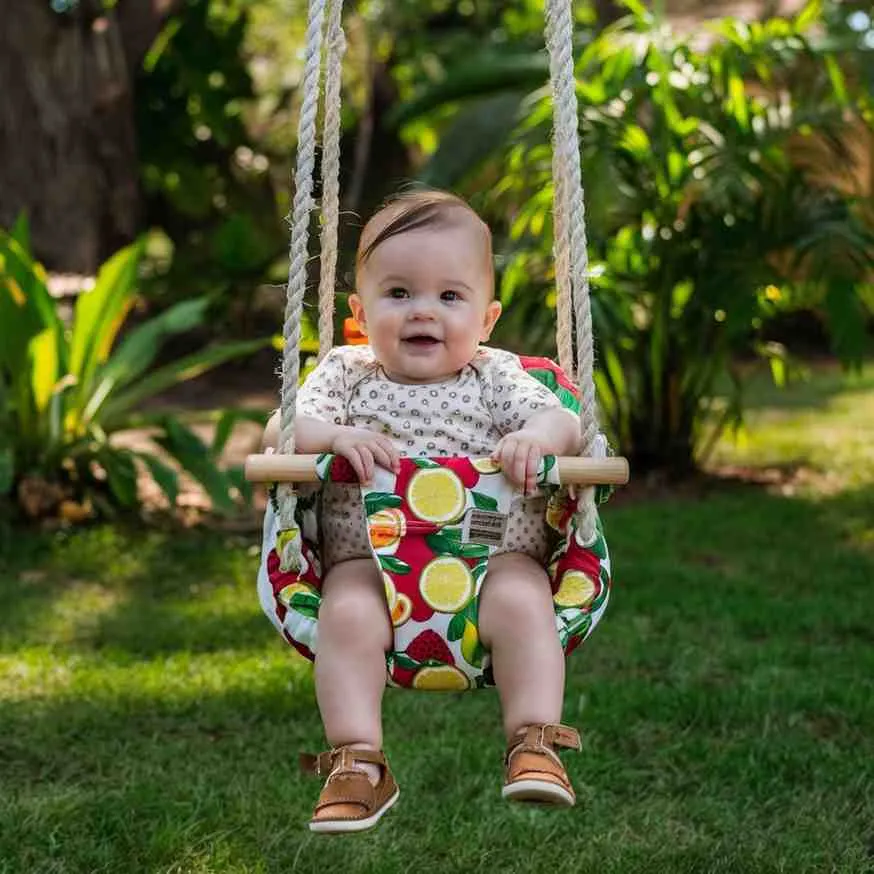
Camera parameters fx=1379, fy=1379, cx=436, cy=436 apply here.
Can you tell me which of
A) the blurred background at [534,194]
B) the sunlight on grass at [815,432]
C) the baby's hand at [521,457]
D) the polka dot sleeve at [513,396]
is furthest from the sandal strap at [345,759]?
the sunlight on grass at [815,432]

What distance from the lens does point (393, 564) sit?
2229 millimetres

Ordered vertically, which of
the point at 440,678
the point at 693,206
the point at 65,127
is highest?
the point at 65,127

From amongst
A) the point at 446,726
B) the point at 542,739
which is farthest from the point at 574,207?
the point at 446,726

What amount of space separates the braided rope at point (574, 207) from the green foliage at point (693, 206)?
120 inches

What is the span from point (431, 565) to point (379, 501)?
0.44 ft

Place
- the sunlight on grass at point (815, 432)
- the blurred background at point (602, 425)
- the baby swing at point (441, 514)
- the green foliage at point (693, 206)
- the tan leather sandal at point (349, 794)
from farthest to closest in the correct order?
the sunlight on grass at point (815, 432), the green foliage at point (693, 206), the blurred background at point (602, 425), the baby swing at point (441, 514), the tan leather sandal at point (349, 794)

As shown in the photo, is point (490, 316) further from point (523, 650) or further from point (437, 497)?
point (523, 650)

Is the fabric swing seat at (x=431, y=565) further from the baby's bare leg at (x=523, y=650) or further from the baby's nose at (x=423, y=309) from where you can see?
A: the baby's nose at (x=423, y=309)

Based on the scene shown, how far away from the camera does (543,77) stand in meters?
9.32

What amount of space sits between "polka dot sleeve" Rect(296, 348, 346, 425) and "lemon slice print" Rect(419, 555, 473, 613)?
0.32 metres

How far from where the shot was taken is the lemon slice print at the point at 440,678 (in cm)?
221

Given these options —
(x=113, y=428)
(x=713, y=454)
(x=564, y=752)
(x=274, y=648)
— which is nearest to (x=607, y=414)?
(x=713, y=454)

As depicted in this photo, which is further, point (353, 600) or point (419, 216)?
point (419, 216)

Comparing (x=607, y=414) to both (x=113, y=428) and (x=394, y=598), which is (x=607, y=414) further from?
(x=394, y=598)
